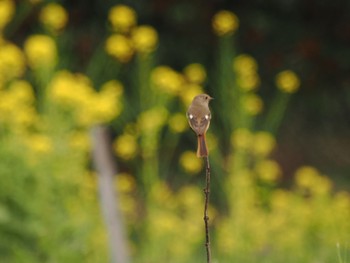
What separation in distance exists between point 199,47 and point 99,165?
3.21 meters

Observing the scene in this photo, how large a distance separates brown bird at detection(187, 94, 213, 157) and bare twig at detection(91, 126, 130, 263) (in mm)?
3953

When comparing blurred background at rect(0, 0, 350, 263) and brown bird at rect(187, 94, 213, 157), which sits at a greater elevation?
blurred background at rect(0, 0, 350, 263)

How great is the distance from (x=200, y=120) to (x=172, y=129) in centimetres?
647

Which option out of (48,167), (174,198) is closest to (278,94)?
(174,198)

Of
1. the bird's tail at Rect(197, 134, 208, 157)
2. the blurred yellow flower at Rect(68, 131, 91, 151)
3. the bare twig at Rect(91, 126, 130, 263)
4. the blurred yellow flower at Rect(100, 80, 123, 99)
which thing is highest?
the blurred yellow flower at Rect(100, 80, 123, 99)

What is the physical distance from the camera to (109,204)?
6.32 meters

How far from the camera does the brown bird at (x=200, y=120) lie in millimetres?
2287

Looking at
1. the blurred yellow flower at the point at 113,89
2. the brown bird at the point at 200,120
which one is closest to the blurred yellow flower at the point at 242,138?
the blurred yellow flower at the point at 113,89

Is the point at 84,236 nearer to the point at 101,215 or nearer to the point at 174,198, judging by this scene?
the point at 101,215

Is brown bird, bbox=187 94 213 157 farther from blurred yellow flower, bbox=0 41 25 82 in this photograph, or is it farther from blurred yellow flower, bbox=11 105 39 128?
blurred yellow flower, bbox=0 41 25 82

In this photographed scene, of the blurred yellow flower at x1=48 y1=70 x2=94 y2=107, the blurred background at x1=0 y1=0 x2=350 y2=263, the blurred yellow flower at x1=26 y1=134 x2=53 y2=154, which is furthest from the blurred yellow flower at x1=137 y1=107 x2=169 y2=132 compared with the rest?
the blurred yellow flower at x1=26 y1=134 x2=53 y2=154

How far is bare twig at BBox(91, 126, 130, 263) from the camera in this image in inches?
246

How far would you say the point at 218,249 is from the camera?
7.77 metres

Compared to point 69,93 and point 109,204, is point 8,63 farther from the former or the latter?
point 109,204
